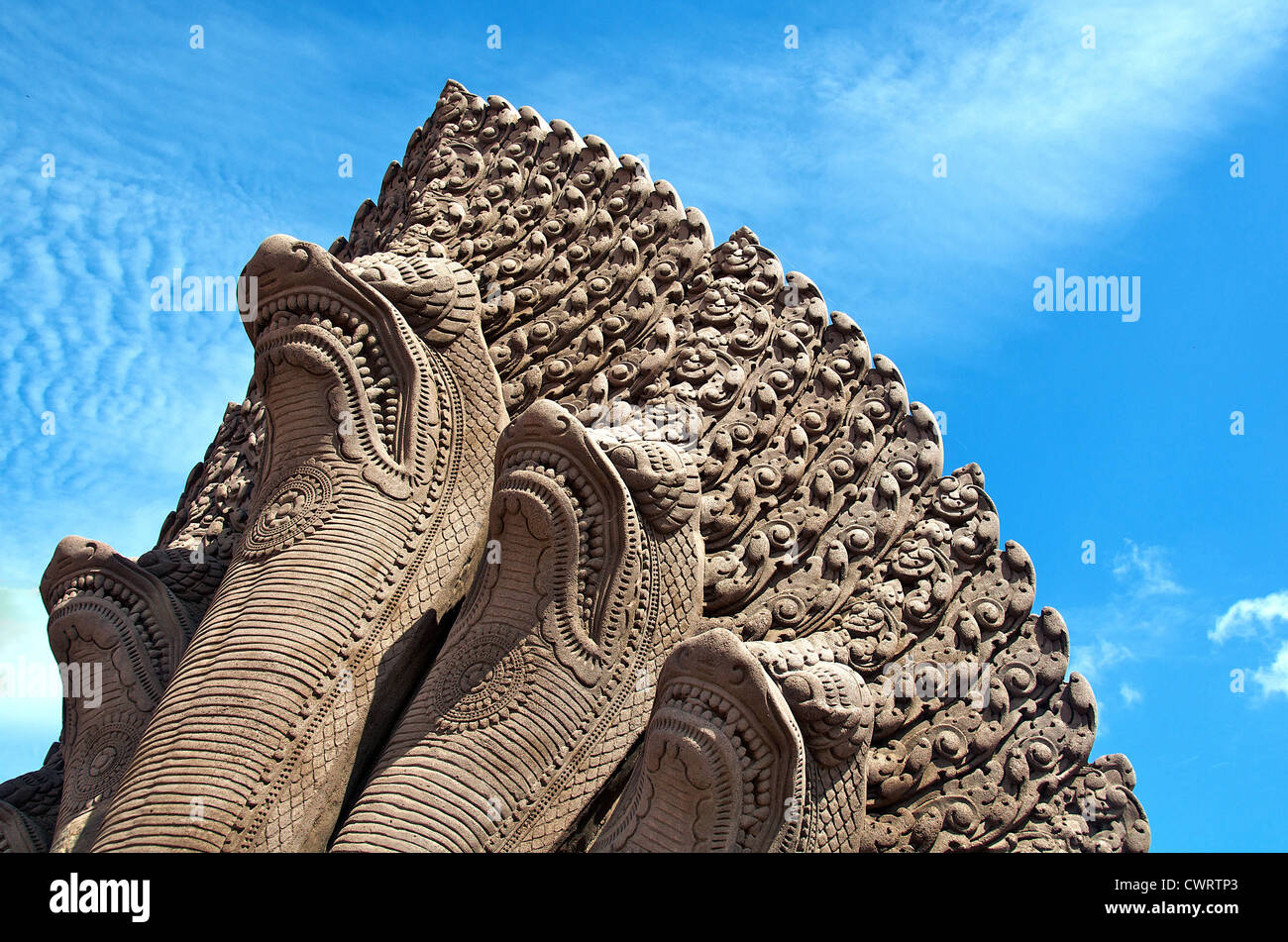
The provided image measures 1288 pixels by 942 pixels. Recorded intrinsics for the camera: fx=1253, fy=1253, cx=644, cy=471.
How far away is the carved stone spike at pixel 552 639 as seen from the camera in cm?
496

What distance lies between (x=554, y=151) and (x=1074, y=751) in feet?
14.1

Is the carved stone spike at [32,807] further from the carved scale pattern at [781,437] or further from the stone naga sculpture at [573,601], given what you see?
the carved scale pattern at [781,437]

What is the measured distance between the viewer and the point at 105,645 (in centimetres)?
596

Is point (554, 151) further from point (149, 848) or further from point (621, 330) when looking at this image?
point (149, 848)

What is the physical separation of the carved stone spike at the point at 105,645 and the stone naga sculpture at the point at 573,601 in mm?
16

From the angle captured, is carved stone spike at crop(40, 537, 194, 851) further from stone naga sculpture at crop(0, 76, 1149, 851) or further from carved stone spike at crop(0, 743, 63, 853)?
carved stone spike at crop(0, 743, 63, 853)

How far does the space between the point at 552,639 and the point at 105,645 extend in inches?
91.1

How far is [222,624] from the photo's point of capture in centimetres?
538

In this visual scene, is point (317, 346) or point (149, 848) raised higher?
point (317, 346)

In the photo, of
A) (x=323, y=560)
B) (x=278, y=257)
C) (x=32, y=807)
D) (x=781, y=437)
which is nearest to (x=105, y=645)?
(x=32, y=807)

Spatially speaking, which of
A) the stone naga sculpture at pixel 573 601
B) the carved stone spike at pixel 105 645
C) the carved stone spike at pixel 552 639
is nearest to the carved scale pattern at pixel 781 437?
the stone naga sculpture at pixel 573 601

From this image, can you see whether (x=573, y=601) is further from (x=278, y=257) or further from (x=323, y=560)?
(x=278, y=257)
